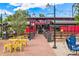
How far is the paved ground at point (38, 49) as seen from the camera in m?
4.62

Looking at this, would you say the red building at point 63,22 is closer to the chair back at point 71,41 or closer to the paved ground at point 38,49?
the chair back at point 71,41

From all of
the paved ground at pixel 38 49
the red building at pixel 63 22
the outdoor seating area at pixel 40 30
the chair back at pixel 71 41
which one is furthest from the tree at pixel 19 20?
the chair back at pixel 71 41

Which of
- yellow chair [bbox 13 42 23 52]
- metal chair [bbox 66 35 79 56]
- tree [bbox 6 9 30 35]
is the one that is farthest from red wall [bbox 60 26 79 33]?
yellow chair [bbox 13 42 23 52]

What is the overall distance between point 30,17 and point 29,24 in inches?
4.8

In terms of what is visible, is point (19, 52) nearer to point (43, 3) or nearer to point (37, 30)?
point (37, 30)

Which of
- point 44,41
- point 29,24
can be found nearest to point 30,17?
point 29,24

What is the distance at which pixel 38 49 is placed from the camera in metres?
4.63

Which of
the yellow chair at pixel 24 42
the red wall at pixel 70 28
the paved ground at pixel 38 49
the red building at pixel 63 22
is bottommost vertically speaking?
the paved ground at pixel 38 49

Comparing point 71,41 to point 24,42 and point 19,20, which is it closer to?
point 24,42

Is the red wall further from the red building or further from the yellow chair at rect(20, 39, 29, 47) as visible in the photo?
the yellow chair at rect(20, 39, 29, 47)

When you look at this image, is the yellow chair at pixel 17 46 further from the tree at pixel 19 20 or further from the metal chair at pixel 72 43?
the metal chair at pixel 72 43

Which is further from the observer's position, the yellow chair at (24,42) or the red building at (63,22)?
the yellow chair at (24,42)

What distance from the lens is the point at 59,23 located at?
15.1 feet

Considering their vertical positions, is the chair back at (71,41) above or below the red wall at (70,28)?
below
